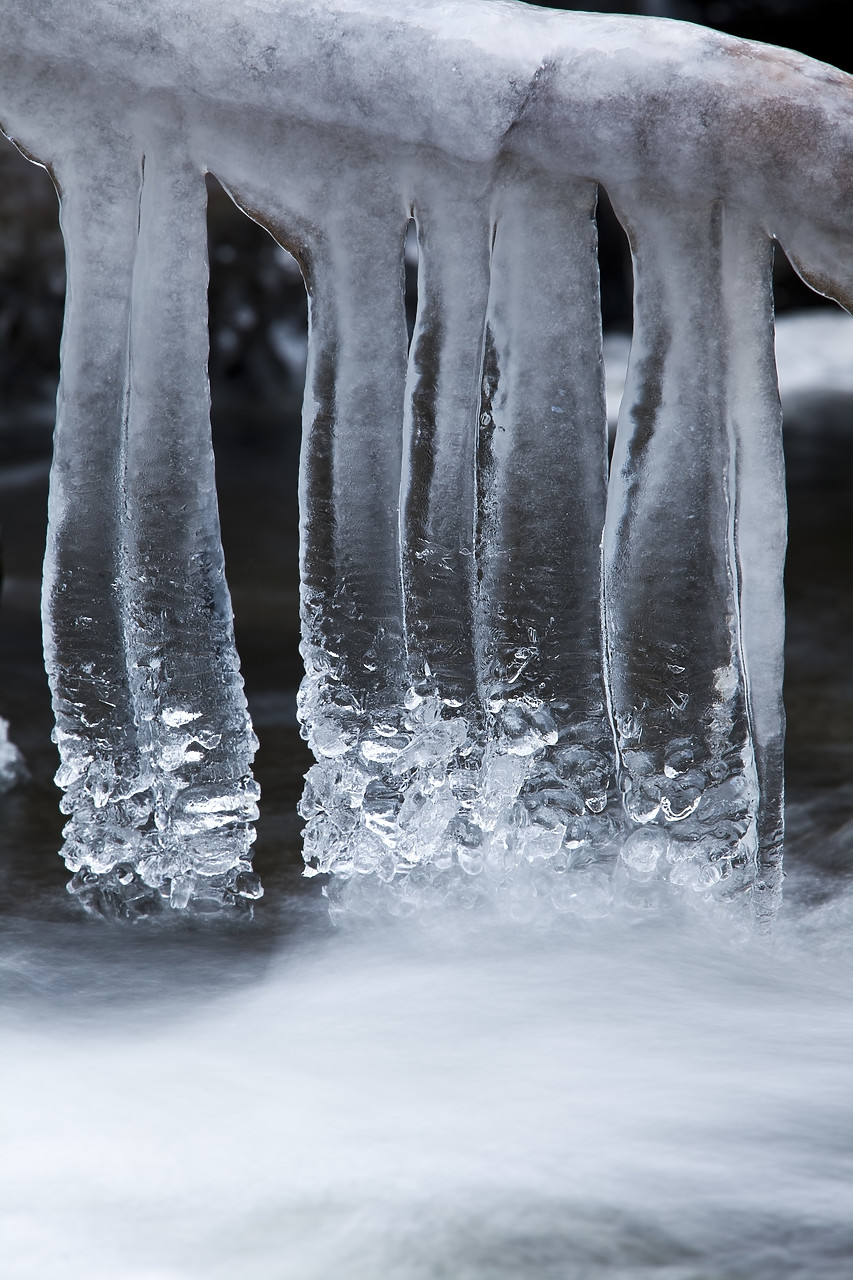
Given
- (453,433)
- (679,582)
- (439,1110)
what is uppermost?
(453,433)

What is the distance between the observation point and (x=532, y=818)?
44.8 inches

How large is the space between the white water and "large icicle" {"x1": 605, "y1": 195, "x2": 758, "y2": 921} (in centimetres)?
10

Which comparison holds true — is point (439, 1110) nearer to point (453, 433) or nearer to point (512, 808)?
point (512, 808)

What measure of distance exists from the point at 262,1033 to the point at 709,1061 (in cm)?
34

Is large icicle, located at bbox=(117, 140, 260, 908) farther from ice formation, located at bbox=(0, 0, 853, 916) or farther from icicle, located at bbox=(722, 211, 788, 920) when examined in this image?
icicle, located at bbox=(722, 211, 788, 920)

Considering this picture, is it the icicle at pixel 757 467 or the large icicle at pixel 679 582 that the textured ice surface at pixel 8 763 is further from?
the icicle at pixel 757 467

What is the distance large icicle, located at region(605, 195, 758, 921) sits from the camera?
1058 millimetres

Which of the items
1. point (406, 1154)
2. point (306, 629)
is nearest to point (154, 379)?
point (306, 629)

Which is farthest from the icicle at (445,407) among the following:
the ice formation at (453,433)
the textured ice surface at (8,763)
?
the textured ice surface at (8,763)

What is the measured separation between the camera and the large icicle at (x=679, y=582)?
3.47 feet

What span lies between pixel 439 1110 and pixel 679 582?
17.4 inches

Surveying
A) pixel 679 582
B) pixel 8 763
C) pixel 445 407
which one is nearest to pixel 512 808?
pixel 679 582

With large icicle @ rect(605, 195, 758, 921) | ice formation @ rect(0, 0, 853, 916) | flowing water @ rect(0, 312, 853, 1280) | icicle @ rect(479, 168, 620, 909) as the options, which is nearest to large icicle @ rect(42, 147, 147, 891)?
ice formation @ rect(0, 0, 853, 916)

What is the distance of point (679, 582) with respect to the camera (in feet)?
3.56
